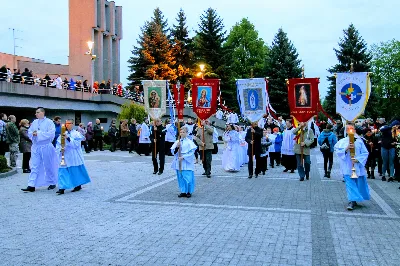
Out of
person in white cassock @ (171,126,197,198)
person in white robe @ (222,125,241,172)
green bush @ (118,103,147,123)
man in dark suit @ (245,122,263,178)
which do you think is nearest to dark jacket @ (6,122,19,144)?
person in white robe @ (222,125,241,172)

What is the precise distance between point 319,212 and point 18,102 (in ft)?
82.5

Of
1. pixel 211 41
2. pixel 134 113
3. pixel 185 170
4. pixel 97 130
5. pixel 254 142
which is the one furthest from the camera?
pixel 211 41

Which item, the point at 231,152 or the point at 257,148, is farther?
the point at 231,152

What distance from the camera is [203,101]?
51.7 feet

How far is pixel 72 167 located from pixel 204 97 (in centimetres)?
620

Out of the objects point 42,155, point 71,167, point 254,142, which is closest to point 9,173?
point 42,155

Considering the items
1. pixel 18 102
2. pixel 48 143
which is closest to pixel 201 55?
pixel 18 102

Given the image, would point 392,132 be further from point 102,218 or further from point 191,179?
point 102,218

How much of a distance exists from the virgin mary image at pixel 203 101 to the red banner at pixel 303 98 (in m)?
3.13

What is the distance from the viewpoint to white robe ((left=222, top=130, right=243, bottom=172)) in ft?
52.1

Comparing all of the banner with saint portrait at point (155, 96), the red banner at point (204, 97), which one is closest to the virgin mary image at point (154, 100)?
A: the banner with saint portrait at point (155, 96)

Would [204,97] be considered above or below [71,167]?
above

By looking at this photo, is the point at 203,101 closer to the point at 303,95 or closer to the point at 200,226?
the point at 303,95

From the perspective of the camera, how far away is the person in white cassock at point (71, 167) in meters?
11.0
